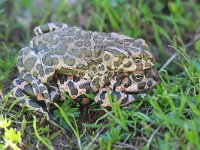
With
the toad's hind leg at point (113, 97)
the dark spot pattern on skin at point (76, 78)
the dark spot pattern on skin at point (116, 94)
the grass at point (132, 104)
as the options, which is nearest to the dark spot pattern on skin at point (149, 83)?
the grass at point (132, 104)

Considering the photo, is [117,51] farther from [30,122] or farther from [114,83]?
[30,122]

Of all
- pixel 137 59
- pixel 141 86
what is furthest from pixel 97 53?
pixel 141 86

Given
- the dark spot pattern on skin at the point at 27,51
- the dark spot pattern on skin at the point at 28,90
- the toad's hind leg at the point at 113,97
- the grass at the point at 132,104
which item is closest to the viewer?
the grass at the point at 132,104

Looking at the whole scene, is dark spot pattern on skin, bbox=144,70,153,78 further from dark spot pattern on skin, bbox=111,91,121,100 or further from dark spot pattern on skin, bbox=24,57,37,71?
dark spot pattern on skin, bbox=24,57,37,71

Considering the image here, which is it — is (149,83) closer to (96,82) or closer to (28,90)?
(96,82)

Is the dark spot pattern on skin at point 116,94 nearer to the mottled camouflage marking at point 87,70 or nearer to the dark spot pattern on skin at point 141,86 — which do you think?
the mottled camouflage marking at point 87,70
